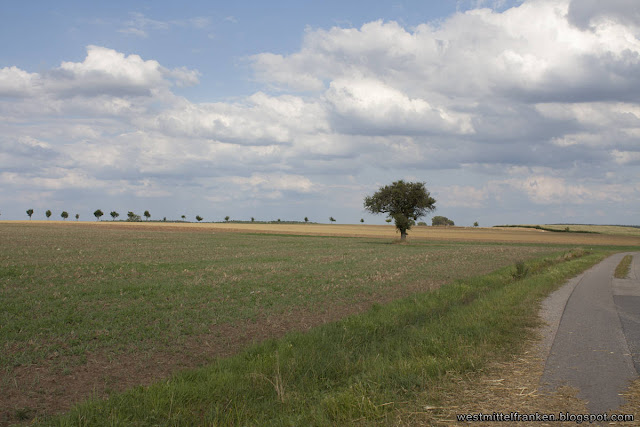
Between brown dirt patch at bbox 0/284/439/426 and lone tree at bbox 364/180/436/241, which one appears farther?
lone tree at bbox 364/180/436/241

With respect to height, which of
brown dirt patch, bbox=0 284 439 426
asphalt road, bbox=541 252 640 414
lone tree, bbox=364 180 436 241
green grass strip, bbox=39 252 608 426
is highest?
lone tree, bbox=364 180 436 241

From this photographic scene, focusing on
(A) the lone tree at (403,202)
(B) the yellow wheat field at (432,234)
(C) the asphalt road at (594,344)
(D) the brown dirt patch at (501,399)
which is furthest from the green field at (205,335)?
(B) the yellow wheat field at (432,234)

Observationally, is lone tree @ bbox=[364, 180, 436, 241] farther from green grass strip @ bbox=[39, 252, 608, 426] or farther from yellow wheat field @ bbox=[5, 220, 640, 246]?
green grass strip @ bbox=[39, 252, 608, 426]

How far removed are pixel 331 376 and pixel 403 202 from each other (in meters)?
61.9

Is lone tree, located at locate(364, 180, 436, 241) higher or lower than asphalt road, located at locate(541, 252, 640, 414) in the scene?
higher

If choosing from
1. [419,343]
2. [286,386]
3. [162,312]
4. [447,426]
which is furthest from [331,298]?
[447,426]

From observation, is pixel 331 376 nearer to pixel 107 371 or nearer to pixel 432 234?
pixel 107 371

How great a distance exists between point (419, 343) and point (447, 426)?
411cm

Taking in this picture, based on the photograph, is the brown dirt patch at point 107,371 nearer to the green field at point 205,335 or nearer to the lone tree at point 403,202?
the green field at point 205,335

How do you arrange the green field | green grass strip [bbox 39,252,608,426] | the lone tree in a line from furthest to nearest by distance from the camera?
the lone tree
the green field
green grass strip [bbox 39,252,608,426]

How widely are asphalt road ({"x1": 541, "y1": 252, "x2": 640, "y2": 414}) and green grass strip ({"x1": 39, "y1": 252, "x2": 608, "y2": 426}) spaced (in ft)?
2.77

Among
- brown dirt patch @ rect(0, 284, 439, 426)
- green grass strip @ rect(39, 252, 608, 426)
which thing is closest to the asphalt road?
green grass strip @ rect(39, 252, 608, 426)

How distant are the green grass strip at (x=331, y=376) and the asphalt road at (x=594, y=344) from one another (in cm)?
84

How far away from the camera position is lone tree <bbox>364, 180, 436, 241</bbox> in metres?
68.1
